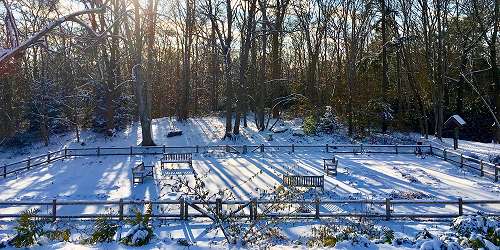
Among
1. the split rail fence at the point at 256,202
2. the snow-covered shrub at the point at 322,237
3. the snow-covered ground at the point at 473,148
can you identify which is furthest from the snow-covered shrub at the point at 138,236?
the snow-covered ground at the point at 473,148

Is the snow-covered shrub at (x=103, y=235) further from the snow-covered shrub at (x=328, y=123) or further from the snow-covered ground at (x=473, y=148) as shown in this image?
the snow-covered shrub at (x=328, y=123)

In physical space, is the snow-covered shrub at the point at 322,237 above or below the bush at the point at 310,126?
below

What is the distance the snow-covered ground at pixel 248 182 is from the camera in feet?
41.7

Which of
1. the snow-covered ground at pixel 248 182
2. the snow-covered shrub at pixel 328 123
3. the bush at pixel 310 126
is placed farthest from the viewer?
the snow-covered shrub at pixel 328 123

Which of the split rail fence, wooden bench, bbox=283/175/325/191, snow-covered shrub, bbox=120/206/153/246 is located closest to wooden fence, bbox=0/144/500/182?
the split rail fence

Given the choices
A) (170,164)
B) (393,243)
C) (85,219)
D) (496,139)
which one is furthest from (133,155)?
(496,139)

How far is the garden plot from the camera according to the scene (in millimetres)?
16391

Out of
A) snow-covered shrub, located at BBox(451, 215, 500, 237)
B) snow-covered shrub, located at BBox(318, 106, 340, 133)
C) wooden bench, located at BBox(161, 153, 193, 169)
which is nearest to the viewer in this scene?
snow-covered shrub, located at BBox(451, 215, 500, 237)

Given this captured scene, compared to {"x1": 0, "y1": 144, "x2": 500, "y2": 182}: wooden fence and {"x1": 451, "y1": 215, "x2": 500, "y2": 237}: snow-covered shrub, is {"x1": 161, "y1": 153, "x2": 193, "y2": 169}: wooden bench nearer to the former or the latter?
{"x1": 0, "y1": 144, "x2": 500, "y2": 182}: wooden fence

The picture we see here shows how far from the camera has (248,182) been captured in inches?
745

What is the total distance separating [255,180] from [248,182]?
59cm

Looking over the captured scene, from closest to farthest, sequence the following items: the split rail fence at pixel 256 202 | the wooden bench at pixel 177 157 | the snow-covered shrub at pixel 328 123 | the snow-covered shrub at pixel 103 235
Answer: the snow-covered shrub at pixel 103 235, the split rail fence at pixel 256 202, the wooden bench at pixel 177 157, the snow-covered shrub at pixel 328 123

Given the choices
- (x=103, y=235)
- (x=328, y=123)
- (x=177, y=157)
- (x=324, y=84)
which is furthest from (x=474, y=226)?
(x=324, y=84)

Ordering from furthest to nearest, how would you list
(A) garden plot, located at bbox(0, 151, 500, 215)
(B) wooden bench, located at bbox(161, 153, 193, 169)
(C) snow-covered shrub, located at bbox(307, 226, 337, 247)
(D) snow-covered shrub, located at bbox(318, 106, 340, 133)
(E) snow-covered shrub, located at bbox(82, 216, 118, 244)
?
1. (D) snow-covered shrub, located at bbox(318, 106, 340, 133)
2. (B) wooden bench, located at bbox(161, 153, 193, 169)
3. (A) garden plot, located at bbox(0, 151, 500, 215)
4. (E) snow-covered shrub, located at bbox(82, 216, 118, 244)
5. (C) snow-covered shrub, located at bbox(307, 226, 337, 247)
